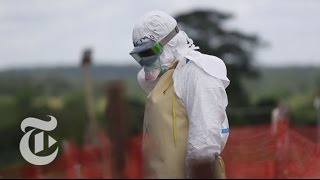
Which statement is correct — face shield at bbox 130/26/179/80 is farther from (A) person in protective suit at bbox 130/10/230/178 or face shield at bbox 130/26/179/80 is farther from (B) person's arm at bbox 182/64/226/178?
(B) person's arm at bbox 182/64/226/178

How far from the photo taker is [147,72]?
4879mm

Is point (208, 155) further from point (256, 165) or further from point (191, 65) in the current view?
point (256, 165)

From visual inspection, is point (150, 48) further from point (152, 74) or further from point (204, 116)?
point (204, 116)

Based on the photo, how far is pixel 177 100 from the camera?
15.2 feet

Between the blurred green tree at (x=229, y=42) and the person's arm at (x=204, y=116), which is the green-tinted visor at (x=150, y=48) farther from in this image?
the blurred green tree at (x=229, y=42)

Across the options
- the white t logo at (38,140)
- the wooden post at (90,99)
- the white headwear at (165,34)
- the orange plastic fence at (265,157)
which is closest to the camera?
the white headwear at (165,34)

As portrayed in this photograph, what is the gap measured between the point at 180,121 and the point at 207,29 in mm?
32930

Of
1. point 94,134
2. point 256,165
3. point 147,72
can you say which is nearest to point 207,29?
point 94,134

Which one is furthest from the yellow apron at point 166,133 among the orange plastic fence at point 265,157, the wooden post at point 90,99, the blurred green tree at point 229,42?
the blurred green tree at point 229,42

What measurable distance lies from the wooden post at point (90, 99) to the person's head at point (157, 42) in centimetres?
915

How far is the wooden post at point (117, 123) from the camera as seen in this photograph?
3238 millimetres

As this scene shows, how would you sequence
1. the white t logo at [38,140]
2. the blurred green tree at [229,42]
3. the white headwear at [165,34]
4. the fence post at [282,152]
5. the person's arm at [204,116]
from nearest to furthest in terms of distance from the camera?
1. the person's arm at [204,116]
2. the white headwear at [165,34]
3. the white t logo at [38,140]
4. the fence post at [282,152]
5. the blurred green tree at [229,42]

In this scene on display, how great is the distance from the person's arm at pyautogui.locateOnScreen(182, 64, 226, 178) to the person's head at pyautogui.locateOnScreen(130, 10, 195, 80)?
0.25 m

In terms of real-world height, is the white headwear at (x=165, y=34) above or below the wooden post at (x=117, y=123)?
below
